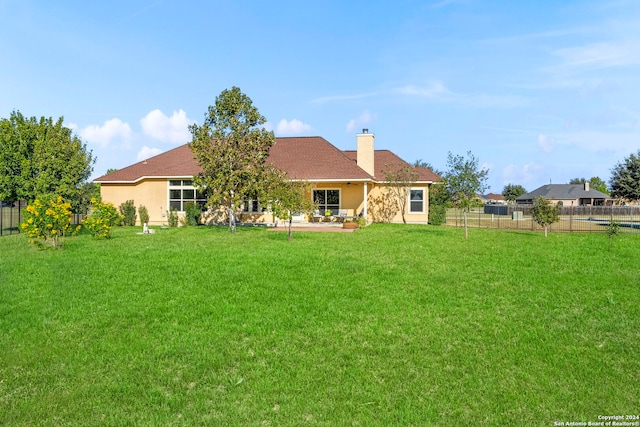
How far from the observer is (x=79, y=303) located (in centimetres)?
841

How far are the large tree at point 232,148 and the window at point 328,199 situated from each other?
6.14m

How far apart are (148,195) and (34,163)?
267 inches

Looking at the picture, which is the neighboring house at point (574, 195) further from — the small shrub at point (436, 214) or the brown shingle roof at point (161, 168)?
the brown shingle roof at point (161, 168)

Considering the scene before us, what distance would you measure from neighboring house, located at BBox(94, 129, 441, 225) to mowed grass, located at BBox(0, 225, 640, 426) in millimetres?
14154

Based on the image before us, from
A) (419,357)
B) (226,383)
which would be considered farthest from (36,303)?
(419,357)

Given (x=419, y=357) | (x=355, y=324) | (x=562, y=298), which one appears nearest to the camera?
(x=419, y=357)

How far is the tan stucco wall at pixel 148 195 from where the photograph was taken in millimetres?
27109

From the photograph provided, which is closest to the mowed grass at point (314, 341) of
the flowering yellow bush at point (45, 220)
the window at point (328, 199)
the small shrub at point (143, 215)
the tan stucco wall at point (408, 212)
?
the flowering yellow bush at point (45, 220)

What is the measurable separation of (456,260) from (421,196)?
15.7 m

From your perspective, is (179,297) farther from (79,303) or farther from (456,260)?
(456,260)

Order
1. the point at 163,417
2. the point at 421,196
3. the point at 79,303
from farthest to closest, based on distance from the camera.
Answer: the point at 421,196
the point at 79,303
the point at 163,417

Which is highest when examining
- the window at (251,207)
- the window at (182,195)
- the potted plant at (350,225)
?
the window at (182,195)

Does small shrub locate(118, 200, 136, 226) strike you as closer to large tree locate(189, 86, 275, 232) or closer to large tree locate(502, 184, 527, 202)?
large tree locate(189, 86, 275, 232)

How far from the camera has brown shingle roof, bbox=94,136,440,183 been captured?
25500 millimetres
